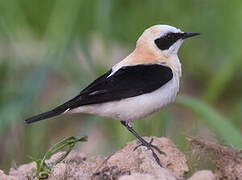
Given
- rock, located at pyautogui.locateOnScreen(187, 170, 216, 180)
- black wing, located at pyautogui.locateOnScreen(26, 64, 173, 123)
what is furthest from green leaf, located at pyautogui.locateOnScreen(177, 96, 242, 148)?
rock, located at pyautogui.locateOnScreen(187, 170, 216, 180)

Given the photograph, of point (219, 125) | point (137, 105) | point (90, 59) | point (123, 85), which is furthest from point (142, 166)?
point (90, 59)

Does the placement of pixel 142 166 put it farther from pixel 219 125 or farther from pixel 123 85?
pixel 219 125

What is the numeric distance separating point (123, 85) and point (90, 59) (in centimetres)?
226

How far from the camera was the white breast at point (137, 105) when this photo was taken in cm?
439

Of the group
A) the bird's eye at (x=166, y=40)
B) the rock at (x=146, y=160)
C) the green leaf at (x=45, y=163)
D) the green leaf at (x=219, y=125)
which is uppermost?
the bird's eye at (x=166, y=40)

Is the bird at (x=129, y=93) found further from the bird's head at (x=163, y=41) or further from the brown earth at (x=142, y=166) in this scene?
the brown earth at (x=142, y=166)

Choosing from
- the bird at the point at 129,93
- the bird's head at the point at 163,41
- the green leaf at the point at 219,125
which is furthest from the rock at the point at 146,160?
the bird's head at the point at 163,41

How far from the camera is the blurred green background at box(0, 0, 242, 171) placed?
6.61 meters

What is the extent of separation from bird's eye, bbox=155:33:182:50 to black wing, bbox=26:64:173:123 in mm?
288

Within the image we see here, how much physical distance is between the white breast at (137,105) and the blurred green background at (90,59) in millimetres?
1076

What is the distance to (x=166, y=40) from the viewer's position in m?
4.84

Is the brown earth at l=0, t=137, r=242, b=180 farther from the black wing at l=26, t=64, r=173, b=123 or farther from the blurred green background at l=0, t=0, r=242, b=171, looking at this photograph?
the blurred green background at l=0, t=0, r=242, b=171

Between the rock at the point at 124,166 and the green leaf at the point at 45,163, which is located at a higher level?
the green leaf at the point at 45,163

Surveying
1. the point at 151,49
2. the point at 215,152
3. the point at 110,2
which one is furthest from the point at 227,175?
the point at 110,2
